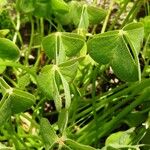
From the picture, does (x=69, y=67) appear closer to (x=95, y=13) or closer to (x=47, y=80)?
(x=47, y=80)

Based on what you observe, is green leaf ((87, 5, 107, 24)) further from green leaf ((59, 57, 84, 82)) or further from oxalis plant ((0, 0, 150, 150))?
green leaf ((59, 57, 84, 82))

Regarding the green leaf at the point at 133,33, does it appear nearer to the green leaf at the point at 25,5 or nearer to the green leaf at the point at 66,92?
the green leaf at the point at 66,92

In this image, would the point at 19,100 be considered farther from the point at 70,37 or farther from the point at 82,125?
the point at 82,125

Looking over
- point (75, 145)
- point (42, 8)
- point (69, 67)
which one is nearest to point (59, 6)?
point (42, 8)

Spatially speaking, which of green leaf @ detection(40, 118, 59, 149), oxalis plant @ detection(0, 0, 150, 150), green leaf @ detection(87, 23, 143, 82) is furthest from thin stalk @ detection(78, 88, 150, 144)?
green leaf @ detection(40, 118, 59, 149)

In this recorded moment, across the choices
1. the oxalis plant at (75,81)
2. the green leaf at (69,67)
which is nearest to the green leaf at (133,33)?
the oxalis plant at (75,81)

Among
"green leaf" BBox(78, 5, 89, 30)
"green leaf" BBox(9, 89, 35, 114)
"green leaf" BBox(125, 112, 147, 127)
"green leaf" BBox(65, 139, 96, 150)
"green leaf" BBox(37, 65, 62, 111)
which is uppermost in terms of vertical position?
"green leaf" BBox(78, 5, 89, 30)
